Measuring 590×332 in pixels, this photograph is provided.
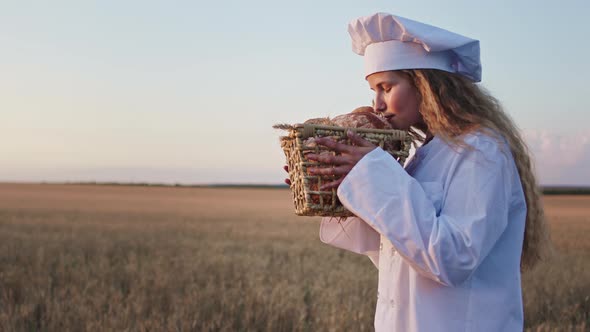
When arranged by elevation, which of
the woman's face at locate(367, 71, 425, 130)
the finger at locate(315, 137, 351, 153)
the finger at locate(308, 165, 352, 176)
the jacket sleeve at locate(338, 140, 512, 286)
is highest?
the woman's face at locate(367, 71, 425, 130)

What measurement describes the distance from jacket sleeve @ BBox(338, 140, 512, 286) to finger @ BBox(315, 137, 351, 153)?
0.08 meters

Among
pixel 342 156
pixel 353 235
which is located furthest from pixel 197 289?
pixel 342 156

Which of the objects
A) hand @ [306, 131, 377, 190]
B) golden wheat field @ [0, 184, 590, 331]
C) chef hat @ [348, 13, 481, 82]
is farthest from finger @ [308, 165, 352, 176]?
golden wheat field @ [0, 184, 590, 331]

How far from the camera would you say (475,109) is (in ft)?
6.66

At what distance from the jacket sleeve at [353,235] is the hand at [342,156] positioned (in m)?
0.50

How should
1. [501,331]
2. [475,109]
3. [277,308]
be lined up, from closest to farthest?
1. [501,331]
2. [475,109]
3. [277,308]

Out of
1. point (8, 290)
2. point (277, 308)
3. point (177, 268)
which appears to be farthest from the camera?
point (177, 268)

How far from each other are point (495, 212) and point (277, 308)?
3637 millimetres

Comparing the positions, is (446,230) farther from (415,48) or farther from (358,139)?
(415,48)

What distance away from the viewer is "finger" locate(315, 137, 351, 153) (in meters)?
1.82

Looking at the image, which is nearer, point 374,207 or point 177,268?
point 374,207

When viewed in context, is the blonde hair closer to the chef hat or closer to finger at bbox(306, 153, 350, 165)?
the chef hat

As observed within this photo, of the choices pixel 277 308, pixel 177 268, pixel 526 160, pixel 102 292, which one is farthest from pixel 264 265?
pixel 526 160

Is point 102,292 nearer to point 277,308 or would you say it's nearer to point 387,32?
point 277,308
